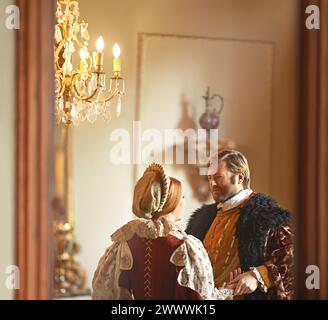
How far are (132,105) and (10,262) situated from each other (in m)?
0.67

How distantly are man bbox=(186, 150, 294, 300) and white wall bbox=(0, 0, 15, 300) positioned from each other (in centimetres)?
62

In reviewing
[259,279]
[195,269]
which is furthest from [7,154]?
[259,279]

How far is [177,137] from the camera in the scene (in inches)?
81.4

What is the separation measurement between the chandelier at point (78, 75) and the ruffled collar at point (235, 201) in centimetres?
49

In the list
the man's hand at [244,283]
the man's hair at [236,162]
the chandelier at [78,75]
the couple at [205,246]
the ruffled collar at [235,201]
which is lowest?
the man's hand at [244,283]

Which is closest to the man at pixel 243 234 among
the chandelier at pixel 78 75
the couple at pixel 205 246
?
the couple at pixel 205 246

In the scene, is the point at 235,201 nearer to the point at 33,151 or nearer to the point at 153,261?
the point at 153,261

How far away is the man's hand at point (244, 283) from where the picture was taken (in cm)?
204

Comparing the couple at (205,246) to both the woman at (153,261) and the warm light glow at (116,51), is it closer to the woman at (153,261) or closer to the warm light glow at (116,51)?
the woman at (153,261)

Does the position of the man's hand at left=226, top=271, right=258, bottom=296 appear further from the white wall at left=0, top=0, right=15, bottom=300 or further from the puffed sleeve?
the white wall at left=0, top=0, right=15, bottom=300

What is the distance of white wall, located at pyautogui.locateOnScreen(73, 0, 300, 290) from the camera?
6.61ft
